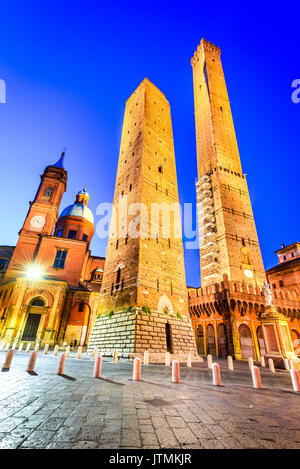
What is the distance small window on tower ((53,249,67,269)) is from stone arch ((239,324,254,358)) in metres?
19.7

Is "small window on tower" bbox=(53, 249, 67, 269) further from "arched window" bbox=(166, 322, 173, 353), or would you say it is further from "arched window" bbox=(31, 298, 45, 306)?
"arched window" bbox=(166, 322, 173, 353)

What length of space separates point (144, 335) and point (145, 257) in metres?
4.80

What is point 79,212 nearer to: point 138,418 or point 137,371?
point 137,371

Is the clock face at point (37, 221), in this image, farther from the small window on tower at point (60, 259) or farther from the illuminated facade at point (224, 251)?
the illuminated facade at point (224, 251)

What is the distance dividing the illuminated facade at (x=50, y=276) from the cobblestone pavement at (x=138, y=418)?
17093 millimetres

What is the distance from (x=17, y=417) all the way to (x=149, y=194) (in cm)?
1573

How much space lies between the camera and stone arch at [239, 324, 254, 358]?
61.2 feet

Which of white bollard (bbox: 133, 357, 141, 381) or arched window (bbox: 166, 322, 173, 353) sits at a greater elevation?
arched window (bbox: 166, 322, 173, 353)

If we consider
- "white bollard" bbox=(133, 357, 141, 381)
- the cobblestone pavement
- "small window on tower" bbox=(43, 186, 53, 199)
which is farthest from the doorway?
"white bollard" bbox=(133, 357, 141, 381)

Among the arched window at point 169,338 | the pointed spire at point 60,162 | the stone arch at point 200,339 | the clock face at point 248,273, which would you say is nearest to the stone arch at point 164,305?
the arched window at point 169,338

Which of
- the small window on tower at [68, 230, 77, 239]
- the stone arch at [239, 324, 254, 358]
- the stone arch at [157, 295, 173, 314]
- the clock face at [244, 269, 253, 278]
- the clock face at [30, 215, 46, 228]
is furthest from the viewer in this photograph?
the small window on tower at [68, 230, 77, 239]

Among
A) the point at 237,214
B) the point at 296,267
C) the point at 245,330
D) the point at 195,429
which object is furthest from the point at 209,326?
the point at 195,429

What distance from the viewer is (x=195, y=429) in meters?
2.73
